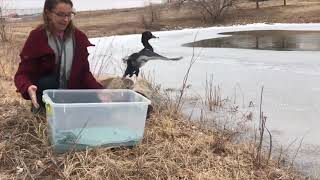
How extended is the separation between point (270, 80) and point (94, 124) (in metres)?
4.29

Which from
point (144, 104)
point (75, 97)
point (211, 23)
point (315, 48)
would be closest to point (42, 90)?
point (75, 97)

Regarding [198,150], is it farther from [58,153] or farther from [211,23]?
[211,23]

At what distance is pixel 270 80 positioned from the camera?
23.4ft

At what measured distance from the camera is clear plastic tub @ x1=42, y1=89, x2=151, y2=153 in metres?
3.21

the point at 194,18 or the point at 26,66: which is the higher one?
the point at 26,66

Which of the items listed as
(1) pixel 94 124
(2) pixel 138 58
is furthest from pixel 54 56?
(2) pixel 138 58

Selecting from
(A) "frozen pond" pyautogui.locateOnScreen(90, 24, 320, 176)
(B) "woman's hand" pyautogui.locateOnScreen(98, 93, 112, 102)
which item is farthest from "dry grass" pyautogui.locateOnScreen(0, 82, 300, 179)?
(A) "frozen pond" pyautogui.locateOnScreen(90, 24, 320, 176)

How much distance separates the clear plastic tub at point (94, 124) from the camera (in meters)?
3.21

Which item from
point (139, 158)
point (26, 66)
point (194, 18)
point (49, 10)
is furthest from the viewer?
point (194, 18)

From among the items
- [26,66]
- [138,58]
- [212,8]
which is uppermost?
[26,66]

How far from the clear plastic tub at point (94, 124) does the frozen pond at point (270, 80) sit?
1.30m

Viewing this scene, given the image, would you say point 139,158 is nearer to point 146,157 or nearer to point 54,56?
point 146,157

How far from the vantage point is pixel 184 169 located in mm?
3279

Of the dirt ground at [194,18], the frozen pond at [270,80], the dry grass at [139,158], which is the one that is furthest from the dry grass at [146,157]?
the dirt ground at [194,18]
